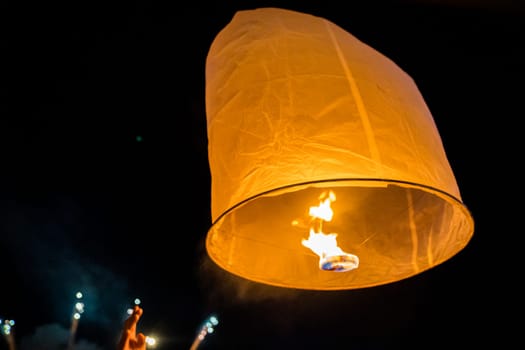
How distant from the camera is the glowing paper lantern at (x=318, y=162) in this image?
1040mm

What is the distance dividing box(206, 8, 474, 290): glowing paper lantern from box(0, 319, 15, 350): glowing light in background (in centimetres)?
1357

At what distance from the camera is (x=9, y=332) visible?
1308 cm

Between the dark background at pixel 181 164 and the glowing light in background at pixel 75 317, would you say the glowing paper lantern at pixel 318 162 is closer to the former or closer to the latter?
the dark background at pixel 181 164

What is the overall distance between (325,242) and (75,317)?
1435cm

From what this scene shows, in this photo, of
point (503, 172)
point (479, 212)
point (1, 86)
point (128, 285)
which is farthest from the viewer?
point (128, 285)

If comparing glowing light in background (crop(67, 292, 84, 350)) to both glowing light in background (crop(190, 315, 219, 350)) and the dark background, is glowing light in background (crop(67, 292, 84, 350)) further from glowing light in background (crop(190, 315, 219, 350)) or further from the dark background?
glowing light in background (crop(190, 315, 219, 350))

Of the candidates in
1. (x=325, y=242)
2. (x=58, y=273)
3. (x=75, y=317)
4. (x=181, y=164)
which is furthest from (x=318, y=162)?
(x=75, y=317)

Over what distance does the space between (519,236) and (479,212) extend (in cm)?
80

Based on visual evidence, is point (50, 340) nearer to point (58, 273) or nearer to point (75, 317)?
point (75, 317)

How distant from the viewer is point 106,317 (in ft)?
40.3

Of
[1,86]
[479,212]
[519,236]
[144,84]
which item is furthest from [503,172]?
[1,86]

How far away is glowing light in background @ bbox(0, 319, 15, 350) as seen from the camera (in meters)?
12.3

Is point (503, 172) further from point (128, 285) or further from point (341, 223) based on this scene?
point (128, 285)

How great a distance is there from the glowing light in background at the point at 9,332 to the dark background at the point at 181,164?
1.62m
